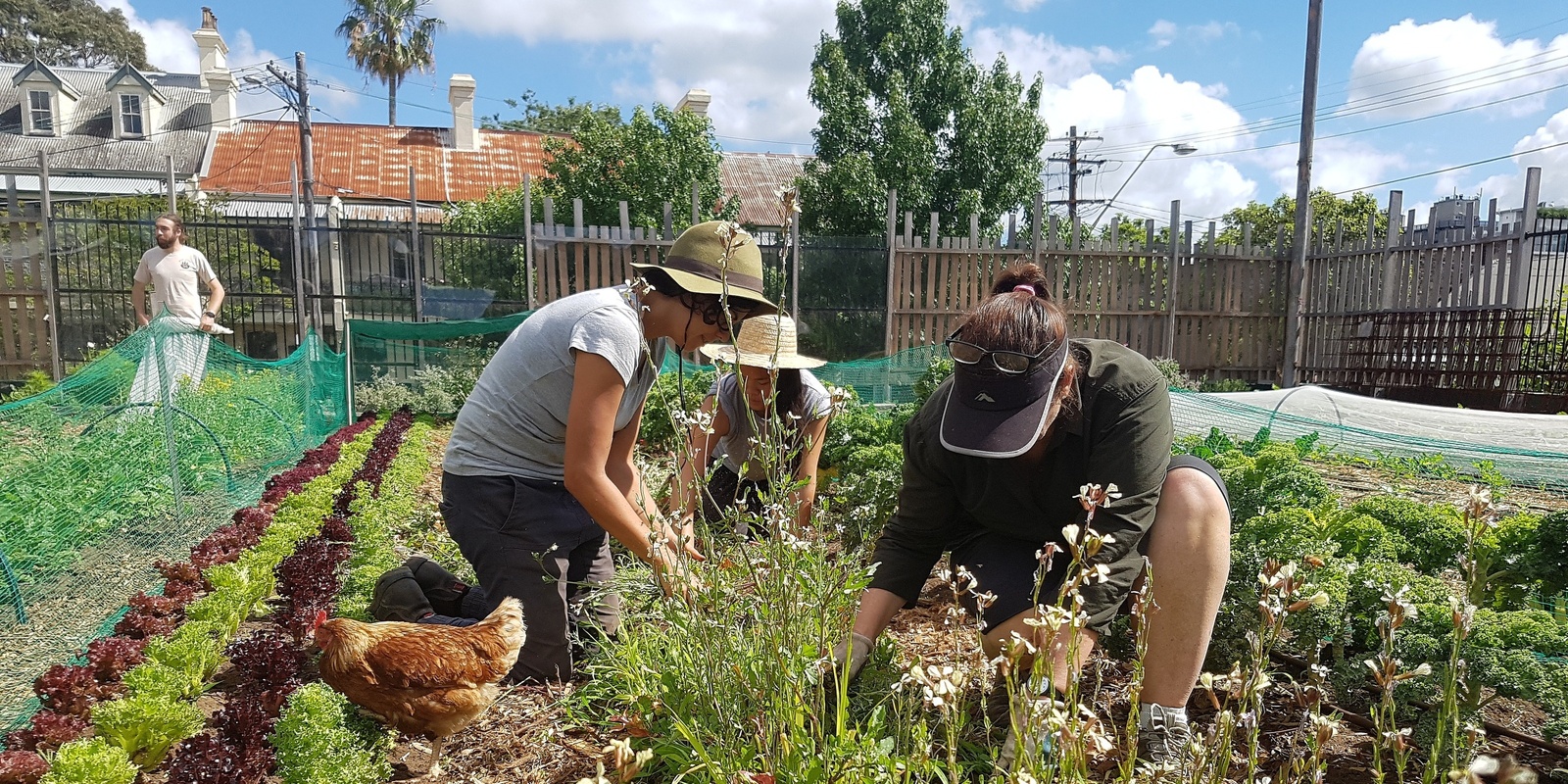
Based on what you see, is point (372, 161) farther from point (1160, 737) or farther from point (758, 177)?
point (1160, 737)

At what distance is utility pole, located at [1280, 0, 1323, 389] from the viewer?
12.5 meters

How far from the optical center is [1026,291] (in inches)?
96.3

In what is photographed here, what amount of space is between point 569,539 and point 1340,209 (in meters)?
34.0

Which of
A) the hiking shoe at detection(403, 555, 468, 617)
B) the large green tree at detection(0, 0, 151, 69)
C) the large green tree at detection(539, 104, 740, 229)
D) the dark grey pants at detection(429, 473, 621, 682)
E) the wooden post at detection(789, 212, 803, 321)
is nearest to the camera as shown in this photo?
the dark grey pants at detection(429, 473, 621, 682)

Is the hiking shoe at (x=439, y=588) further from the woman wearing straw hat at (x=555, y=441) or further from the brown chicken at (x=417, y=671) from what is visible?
the brown chicken at (x=417, y=671)

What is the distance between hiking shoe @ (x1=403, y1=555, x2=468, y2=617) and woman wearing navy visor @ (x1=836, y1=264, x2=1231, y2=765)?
1.73m

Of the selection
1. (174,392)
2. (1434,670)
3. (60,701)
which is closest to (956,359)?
(1434,670)

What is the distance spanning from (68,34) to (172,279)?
51560mm

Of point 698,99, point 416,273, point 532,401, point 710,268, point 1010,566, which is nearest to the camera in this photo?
point 1010,566

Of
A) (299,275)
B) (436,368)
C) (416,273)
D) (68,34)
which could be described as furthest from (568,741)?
(68,34)

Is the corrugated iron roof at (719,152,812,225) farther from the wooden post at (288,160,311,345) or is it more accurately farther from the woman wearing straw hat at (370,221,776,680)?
the woman wearing straw hat at (370,221,776,680)

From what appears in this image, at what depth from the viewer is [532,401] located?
317cm

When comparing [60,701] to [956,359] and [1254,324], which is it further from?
[1254,324]

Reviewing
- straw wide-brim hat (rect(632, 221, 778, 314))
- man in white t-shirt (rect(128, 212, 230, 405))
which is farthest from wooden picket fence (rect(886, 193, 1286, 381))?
straw wide-brim hat (rect(632, 221, 778, 314))
